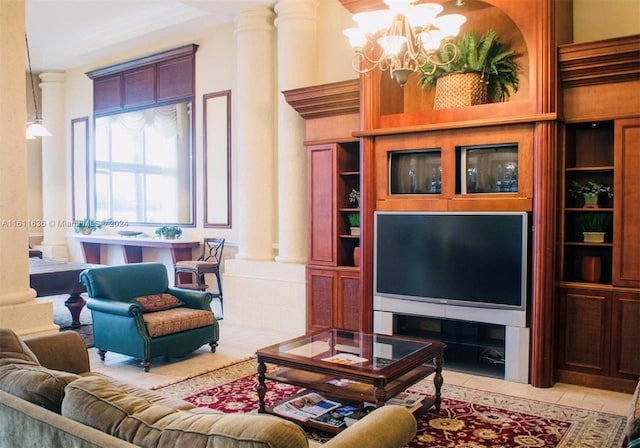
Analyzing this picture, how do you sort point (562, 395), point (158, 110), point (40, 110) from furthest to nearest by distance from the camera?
1. point (40, 110)
2. point (158, 110)
3. point (562, 395)

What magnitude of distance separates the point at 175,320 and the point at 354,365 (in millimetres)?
2142

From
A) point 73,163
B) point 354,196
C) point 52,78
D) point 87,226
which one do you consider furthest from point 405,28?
point 52,78

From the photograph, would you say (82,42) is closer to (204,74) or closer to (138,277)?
(204,74)

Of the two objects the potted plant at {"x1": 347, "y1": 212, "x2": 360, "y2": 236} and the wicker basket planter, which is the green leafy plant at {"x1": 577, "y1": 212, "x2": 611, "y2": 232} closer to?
the wicker basket planter

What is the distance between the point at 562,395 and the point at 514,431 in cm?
92

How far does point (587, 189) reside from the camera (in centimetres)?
441

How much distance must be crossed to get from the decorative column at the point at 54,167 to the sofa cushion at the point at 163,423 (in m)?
9.14

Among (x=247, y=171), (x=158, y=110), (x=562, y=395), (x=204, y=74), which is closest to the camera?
(x=562, y=395)

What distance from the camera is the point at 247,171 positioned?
6.59 metres

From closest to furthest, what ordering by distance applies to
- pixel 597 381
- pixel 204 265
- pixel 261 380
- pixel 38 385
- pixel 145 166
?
1. pixel 38 385
2. pixel 261 380
3. pixel 597 381
4. pixel 204 265
5. pixel 145 166

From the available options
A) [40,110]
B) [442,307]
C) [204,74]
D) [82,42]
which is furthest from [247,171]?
[40,110]

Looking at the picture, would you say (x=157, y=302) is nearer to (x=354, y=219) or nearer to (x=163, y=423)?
(x=354, y=219)

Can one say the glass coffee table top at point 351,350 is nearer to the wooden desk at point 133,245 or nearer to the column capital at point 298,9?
the column capital at point 298,9

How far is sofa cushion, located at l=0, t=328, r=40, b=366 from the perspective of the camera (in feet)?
7.57
